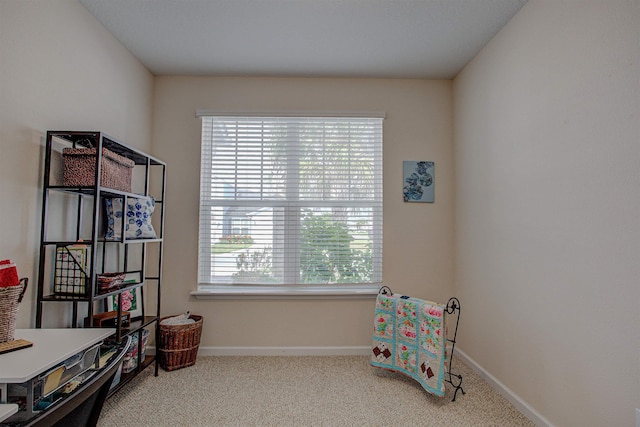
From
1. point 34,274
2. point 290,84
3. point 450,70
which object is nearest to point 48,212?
point 34,274

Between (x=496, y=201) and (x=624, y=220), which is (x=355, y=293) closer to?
(x=496, y=201)

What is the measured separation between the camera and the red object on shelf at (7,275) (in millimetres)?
1274

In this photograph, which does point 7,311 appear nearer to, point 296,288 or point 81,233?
point 81,233

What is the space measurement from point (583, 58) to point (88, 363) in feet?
8.91

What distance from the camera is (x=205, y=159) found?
300 centimetres

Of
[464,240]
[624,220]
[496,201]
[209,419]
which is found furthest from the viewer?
[464,240]

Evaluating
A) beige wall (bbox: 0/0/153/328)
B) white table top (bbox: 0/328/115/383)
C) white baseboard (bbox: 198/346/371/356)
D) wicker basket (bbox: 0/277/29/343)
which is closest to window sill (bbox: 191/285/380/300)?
white baseboard (bbox: 198/346/371/356)

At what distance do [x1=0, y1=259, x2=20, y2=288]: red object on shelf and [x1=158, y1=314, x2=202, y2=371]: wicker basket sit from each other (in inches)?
55.5

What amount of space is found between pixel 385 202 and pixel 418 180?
15.2 inches

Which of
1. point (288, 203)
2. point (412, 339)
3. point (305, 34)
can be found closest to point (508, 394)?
point (412, 339)

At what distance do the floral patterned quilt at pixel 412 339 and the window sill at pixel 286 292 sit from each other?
1.37 feet

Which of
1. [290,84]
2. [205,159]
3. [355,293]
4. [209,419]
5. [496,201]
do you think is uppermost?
[290,84]

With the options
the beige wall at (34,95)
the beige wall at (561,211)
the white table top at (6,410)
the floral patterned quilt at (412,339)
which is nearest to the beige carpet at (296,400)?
the floral patterned quilt at (412,339)

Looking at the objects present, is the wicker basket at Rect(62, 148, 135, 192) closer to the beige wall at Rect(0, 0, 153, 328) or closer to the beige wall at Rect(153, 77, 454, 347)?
the beige wall at Rect(0, 0, 153, 328)
